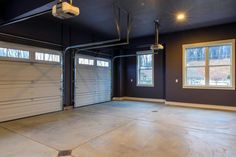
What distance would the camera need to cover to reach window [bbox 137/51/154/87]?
852cm

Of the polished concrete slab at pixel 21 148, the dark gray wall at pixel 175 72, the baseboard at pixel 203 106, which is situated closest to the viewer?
the polished concrete slab at pixel 21 148

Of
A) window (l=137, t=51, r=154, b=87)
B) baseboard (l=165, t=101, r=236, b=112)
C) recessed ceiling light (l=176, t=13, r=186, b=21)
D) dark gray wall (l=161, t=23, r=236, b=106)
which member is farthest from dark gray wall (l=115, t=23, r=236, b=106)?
recessed ceiling light (l=176, t=13, r=186, b=21)

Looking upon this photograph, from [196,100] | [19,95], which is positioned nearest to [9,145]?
[19,95]

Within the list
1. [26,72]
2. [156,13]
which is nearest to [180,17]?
[156,13]

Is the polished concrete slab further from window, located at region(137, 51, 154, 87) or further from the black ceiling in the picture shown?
window, located at region(137, 51, 154, 87)

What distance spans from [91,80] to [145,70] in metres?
2.95

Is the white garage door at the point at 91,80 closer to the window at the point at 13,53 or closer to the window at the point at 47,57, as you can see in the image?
the window at the point at 47,57

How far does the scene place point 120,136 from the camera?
11.4 feet

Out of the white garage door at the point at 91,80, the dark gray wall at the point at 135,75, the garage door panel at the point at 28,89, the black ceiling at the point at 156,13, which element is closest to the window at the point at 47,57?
the garage door panel at the point at 28,89

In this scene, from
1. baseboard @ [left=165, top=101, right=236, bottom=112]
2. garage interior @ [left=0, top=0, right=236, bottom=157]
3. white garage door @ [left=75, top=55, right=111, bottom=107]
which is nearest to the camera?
garage interior @ [left=0, top=0, right=236, bottom=157]

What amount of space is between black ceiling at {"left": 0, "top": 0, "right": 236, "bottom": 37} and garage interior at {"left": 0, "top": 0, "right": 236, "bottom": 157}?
32mm

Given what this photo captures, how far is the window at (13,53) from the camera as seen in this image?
15.1ft

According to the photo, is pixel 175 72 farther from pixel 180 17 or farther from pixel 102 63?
pixel 102 63

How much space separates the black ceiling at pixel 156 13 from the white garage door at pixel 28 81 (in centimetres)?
130
